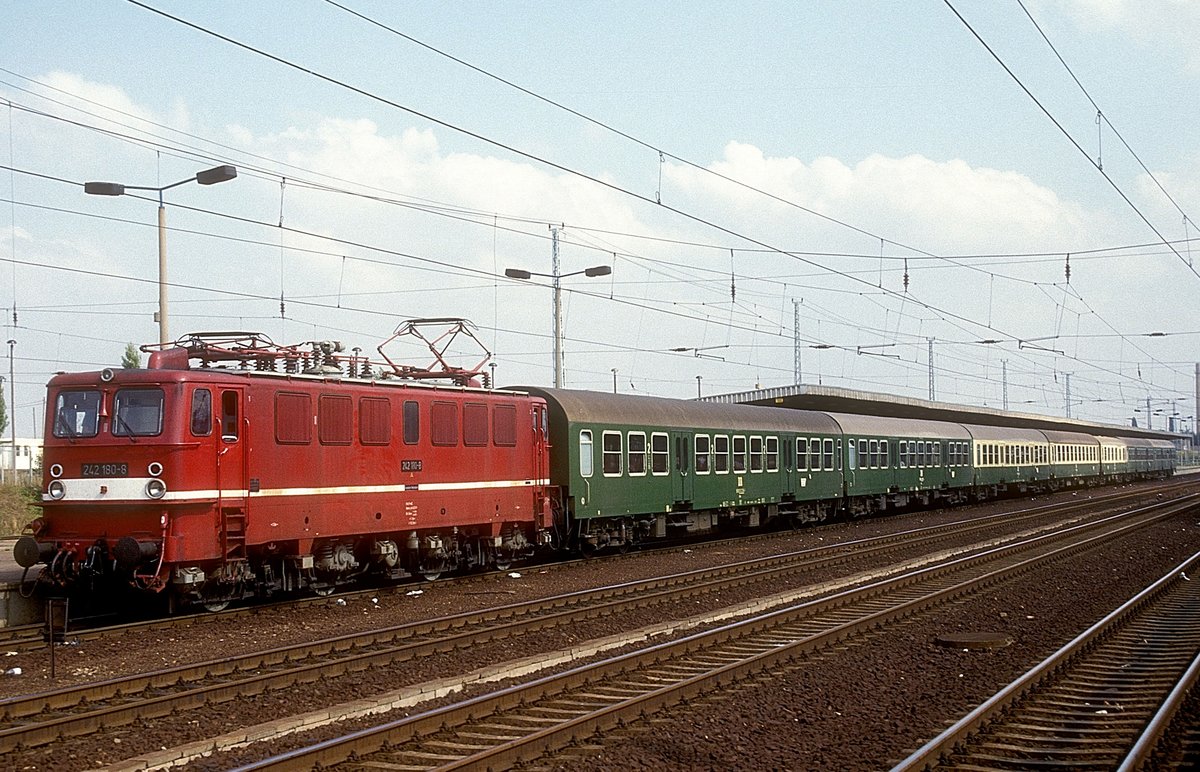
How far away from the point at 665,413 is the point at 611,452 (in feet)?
9.80

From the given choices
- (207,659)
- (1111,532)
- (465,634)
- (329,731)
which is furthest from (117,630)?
(1111,532)

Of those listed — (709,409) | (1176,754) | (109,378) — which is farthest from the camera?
(709,409)

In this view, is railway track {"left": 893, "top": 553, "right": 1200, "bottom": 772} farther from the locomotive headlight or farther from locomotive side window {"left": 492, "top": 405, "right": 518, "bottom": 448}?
locomotive side window {"left": 492, "top": 405, "right": 518, "bottom": 448}

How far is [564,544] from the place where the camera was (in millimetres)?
25750

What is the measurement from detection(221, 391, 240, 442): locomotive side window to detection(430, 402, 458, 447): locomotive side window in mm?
4367

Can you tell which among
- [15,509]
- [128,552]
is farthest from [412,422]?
[15,509]

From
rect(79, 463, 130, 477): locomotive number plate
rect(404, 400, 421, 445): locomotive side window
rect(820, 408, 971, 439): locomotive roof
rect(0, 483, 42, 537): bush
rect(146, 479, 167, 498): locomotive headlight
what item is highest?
rect(820, 408, 971, 439): locomotive roof

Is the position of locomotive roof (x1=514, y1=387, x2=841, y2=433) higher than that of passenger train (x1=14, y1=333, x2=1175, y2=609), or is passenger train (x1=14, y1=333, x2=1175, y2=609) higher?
locomotive roof (x1=514, y1=387, x2=841, y2=433)

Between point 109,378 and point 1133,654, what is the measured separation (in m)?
13.8

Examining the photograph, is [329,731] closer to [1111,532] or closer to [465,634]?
[465,634]

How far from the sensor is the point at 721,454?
30656 millimetres

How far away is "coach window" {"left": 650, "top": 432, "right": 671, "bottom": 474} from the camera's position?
27.7 meters

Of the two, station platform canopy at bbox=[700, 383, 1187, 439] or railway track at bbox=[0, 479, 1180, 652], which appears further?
station platform canopy at bbox=[700, 383, 1187, 439]

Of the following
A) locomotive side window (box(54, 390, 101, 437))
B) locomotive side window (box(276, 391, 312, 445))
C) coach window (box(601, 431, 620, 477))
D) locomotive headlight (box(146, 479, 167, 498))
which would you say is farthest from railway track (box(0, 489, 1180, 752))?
locomotive side window (box(54, 390, 101, 437))
